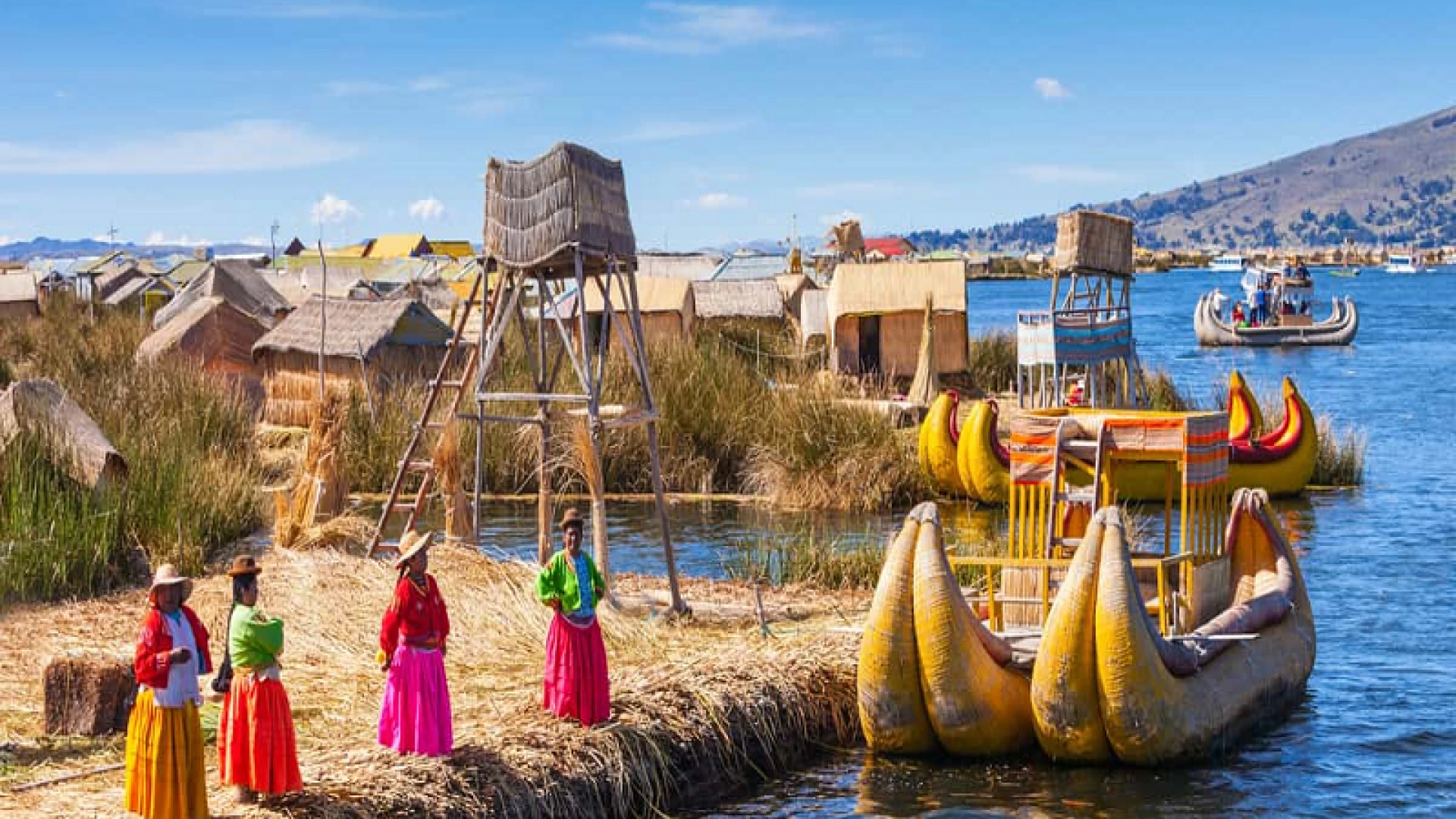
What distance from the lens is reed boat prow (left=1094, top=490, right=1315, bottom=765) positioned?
980 cm

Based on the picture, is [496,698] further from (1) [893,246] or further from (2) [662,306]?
(1) [893,246]

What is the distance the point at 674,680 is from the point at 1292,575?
4.81m

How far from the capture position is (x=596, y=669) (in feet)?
30.1

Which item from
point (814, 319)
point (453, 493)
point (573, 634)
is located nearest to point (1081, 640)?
point (573, 634)

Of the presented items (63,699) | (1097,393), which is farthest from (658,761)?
(1097,393)

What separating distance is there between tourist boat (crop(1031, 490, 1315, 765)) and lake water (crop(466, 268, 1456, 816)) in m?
0.27

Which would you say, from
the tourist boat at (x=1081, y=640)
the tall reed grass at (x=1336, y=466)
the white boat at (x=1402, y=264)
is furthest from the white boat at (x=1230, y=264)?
the tourist boat at (x=1081, y=640)

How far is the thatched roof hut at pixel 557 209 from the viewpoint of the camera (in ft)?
38.8

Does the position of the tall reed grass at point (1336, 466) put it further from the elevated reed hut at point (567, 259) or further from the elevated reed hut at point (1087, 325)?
the elevated reed hut at point (567, 259)

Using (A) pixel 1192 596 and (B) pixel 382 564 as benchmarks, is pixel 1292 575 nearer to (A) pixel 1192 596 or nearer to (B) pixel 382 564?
(A) pixel 1192 596

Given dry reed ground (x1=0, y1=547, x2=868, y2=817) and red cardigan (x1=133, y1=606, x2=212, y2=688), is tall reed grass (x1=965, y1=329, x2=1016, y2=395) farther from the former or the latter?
red cardigan (x1=133, y1=606, x2=212, y2=688)

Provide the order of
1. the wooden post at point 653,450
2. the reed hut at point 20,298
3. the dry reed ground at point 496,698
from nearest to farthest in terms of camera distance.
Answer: the dry reed ground at point 496,698 < the wooden post at point 653,450 < the reed hut at point 20,298

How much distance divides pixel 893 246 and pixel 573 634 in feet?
267

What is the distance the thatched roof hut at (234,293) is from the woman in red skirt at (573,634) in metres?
28.9
